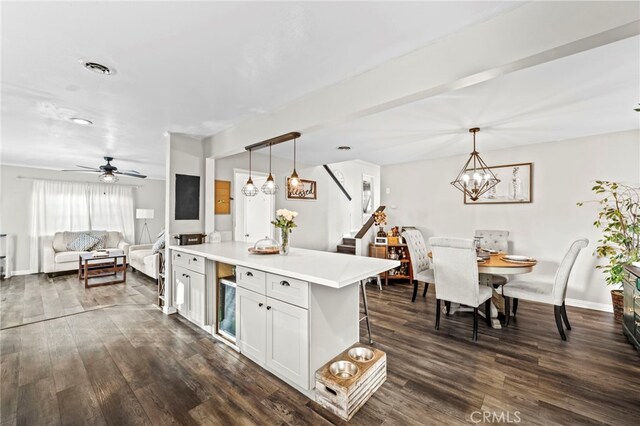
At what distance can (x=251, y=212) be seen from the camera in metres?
4.80

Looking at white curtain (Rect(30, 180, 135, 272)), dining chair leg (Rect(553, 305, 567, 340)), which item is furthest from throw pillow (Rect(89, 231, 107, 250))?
dining chair leg (Rect(553, 305, 567, 340))

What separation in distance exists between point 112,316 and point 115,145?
261 centimetres

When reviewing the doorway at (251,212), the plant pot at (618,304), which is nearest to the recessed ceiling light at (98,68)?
the doorway at (251,212)

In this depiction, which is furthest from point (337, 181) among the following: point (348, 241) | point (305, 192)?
point (348, 241)

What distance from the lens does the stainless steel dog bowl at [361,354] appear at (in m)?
2.10

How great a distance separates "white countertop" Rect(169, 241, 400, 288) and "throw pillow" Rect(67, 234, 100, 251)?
17.5 ft

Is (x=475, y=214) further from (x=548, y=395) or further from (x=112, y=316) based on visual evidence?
(x=112, y=316)

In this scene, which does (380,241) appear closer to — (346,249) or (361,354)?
(346,249)

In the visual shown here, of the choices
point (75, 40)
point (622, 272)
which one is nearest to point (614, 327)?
point (622, 272)

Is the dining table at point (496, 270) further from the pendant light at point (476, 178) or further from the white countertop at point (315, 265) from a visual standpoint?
the white countertop at point (315, 265)

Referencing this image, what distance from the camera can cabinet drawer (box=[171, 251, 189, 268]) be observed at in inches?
131

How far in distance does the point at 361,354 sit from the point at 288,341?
0.58m

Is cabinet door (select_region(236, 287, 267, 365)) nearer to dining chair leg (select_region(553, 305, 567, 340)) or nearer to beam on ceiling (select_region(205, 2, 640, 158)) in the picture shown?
beam on ceiling (select_region(205, 2, 640, 158))

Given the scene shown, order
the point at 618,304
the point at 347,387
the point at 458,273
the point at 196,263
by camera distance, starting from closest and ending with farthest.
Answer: the point at 347,387 → the point at 458,273 → the point at 196,263 → the point at 618,304
